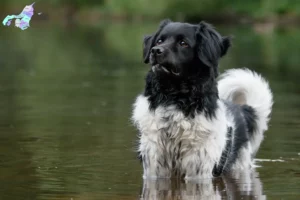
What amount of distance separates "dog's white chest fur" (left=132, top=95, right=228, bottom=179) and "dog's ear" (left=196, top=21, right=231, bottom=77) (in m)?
0.52

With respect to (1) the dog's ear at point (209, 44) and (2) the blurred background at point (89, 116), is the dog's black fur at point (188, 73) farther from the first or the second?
(2) the blurred background at point (89, 116)

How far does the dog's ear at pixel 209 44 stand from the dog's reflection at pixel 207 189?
1152mm

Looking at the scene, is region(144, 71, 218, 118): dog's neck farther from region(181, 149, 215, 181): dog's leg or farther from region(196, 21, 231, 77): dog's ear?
region(181, 149, 215, 181): dog's leg

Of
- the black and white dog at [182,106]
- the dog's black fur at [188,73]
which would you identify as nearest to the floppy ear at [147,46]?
the black and white dog at [182,106]

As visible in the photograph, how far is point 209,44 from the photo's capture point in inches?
350

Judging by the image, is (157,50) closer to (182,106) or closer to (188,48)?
(188,48)

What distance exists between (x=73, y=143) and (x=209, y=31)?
11.9ft

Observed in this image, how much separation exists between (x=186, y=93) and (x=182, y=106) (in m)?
0.14

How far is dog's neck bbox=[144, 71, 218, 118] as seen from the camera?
28.9ft

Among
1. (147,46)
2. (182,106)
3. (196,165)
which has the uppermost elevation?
(147,46)

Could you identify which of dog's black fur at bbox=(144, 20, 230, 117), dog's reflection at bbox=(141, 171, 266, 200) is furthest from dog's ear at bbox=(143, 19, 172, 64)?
dog's reflection at bbox=(141, 171, 266, 200)

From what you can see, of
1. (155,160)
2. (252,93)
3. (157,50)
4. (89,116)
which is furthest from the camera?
(89,116)

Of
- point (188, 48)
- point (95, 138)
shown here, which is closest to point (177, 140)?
point (188, 48)

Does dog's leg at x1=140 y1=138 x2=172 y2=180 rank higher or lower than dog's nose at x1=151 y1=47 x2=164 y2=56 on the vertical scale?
lower
